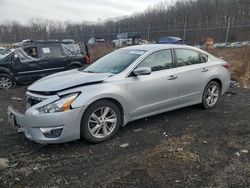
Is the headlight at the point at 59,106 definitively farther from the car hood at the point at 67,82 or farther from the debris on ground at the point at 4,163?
the debris on ground at the point at 4,163

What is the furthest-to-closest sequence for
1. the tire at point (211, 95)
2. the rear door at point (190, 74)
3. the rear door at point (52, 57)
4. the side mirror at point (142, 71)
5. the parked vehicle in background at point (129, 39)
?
the parked vehicle in background at point (129, 39) → the rear door at point (52, 57) → the tire at point (211, 95) → the rear door at point (190, 74) → the side mirror at point (142, 71)

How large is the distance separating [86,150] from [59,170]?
2.24 feet

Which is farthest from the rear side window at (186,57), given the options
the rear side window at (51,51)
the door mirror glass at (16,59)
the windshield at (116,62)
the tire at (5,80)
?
the tire at (5,80)

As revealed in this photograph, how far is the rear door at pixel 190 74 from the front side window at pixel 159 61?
8.1 inches

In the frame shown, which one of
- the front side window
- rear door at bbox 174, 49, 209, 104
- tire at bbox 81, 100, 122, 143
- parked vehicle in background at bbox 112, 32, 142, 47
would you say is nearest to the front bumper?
tire at bbox 81, 100, 122, 143

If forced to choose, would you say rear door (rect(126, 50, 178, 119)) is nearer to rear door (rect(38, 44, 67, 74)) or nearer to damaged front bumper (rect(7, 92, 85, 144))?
damaged front bumper (rect(7, 92, 85, 144))

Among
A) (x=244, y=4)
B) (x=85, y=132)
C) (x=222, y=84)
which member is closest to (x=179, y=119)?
(x=222, y=84)

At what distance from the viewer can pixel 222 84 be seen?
6.62m

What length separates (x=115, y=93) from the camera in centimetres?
474

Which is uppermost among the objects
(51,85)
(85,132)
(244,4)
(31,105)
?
(244,4)

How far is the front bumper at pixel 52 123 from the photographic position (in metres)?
4.23

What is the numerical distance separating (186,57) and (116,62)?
1535 millimetres

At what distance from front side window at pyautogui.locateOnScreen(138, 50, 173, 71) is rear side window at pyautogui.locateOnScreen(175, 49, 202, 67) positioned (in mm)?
231

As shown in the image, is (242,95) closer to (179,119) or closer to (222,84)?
(222,84)
